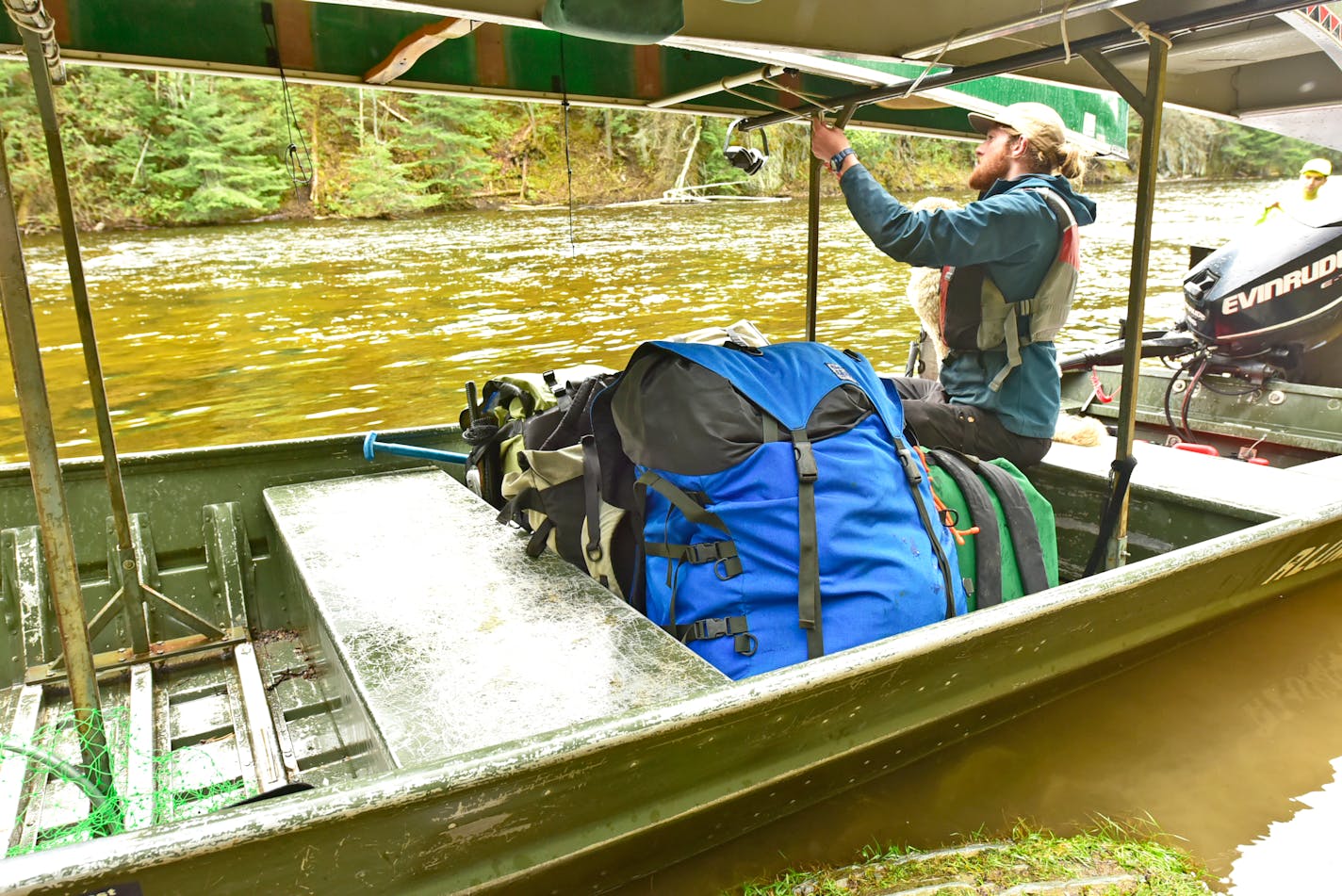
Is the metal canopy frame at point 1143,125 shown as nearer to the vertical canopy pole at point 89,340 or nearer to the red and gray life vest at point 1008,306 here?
the red and gray life vest at point 1008,306

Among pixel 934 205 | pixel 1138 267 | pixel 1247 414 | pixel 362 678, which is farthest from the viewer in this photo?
pixel 1247 414

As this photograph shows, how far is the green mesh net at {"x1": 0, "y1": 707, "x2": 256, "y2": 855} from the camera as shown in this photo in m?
2.33

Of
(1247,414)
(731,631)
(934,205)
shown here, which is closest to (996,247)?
(934,205)

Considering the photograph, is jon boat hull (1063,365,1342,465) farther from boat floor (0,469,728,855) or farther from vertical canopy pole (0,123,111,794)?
vertical canopy pole (0,123,111,794)

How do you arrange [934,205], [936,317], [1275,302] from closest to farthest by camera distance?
[934,205], [936,317], [1275,302]

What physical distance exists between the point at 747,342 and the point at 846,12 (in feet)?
3.68

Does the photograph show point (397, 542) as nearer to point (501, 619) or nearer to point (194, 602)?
point (501, 619)

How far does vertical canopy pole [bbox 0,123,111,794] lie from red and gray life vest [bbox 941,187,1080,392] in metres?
2.64

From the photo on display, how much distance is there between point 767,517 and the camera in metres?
2.19

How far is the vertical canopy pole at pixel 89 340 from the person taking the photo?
2215 mm

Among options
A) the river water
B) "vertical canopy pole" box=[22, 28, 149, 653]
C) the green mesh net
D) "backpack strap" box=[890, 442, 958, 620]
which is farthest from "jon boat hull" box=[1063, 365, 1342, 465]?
"vertical canopy pole" box=[22, 28, 149, 653]

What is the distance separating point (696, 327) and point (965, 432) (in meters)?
9.12

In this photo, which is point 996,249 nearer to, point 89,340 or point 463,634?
point 463,634

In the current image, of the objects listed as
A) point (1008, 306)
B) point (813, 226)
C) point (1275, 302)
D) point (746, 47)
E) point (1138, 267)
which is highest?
point (746, 47)
